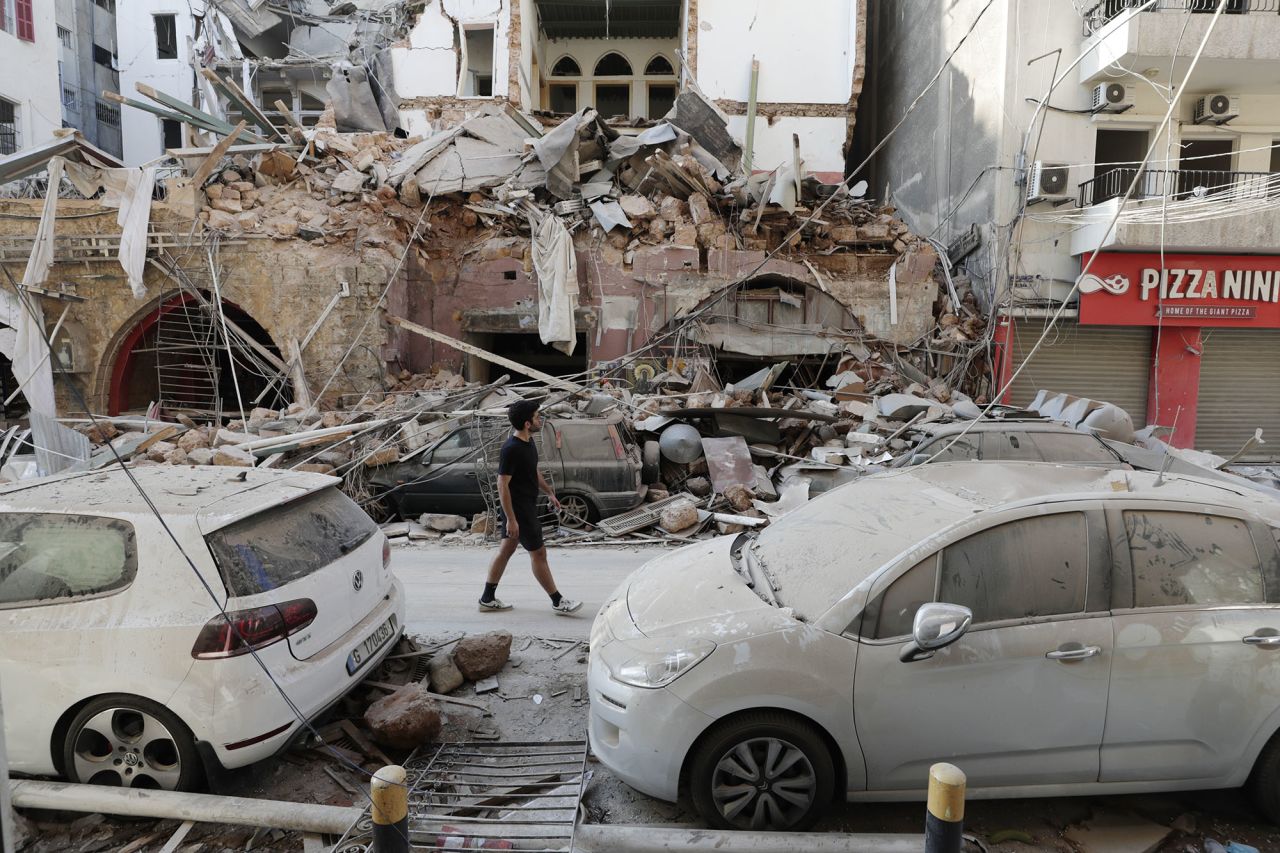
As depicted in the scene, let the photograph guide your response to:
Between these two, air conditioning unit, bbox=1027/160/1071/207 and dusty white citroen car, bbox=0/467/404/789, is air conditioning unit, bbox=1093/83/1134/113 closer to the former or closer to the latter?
air conditioning unit, bbox=1027/160/1071/207

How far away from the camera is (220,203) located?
1564 centimetres

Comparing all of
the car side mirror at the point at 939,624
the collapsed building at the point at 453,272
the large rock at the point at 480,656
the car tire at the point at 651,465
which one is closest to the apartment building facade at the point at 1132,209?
the collapsed building at the point at 453,272

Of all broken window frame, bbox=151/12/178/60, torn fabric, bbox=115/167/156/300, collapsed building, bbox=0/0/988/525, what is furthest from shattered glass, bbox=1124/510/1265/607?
broken window frame, bbox=151/12/178/60

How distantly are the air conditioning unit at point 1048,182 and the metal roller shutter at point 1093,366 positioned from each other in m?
2.63

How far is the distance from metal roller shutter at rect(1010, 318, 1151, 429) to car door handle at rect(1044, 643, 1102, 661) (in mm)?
14098

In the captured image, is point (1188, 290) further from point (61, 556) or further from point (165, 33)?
point (165, 33)

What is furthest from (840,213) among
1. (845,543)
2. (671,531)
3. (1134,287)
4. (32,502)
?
(32,502)

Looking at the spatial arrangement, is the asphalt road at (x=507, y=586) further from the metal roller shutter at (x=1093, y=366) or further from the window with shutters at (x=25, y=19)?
the window with shutters at (x=25, y=19)

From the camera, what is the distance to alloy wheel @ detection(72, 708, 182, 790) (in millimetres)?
3535

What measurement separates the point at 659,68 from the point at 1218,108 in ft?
61.3

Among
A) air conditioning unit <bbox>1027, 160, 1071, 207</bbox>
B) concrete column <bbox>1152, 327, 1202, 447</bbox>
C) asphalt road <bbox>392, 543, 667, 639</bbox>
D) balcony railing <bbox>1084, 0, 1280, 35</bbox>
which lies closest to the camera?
asphalt road <bbox>392, 543, 667, 639</bbox>

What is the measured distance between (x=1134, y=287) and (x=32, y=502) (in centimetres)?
1775

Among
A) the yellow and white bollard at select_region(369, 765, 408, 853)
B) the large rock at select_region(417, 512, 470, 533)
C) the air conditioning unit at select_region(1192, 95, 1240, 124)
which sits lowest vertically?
the large rock at select_region(417, 512, 470, 533)

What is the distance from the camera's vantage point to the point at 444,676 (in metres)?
4.73
